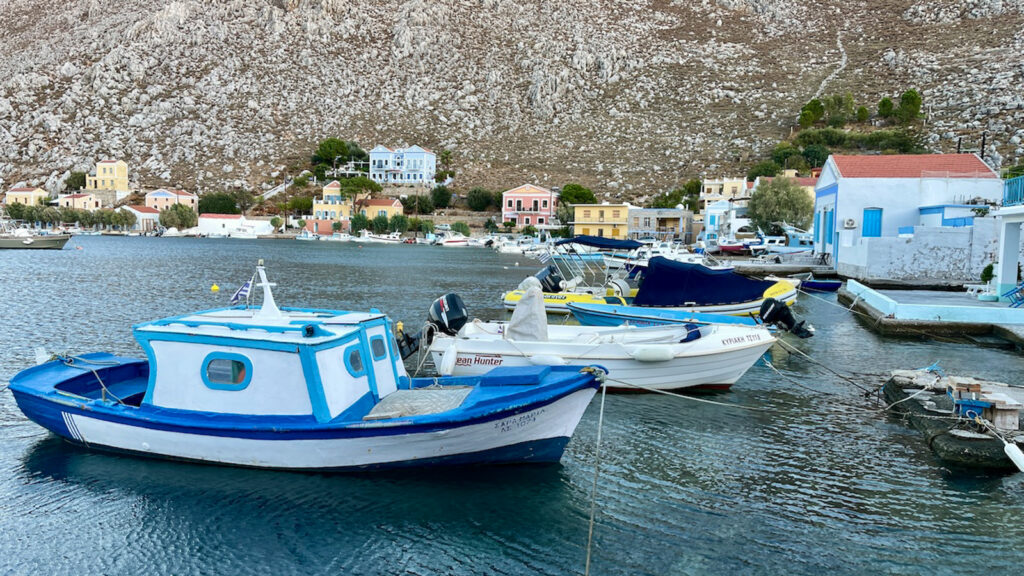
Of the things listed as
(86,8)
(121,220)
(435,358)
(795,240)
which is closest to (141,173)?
(121,220)

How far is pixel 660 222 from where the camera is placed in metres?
89.0

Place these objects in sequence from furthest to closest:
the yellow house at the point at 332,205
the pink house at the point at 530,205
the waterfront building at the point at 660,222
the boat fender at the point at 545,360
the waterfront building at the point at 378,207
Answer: the waterfront building at the point at 378,207, the yellow house at the point at 332,205, the pink house at the point at 530,205, the waterfront building at the point at 660,222, the boat fender at the point at 545,360

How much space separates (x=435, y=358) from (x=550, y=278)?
40.9 ft

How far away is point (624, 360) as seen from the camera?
1475cm

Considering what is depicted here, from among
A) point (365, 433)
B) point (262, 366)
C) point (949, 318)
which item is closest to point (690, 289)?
point (949, 318)

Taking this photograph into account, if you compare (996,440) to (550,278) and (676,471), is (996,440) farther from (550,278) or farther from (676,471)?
(550,278)

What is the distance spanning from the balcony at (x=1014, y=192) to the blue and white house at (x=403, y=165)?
96138 mm

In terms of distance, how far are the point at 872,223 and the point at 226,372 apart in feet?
124

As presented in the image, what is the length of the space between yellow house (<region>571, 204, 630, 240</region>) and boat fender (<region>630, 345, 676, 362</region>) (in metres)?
72.9

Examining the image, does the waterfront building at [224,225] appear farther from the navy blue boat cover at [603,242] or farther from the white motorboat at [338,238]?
the navy blue boat cover at [603,242]

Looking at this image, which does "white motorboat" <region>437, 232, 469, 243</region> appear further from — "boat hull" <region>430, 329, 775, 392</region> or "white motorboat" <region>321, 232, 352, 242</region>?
"boat hull" <region>430, 329, 775, 392</region>

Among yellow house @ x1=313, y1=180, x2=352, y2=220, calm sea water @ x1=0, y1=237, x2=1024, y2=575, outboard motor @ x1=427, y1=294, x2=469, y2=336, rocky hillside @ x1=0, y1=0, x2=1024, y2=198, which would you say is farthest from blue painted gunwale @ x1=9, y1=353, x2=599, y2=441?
yellow house @ x1=313, y1=180, x2=352, y2=220

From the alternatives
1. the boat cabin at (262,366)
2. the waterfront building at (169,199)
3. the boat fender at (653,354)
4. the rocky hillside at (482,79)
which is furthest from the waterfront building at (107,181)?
the boat fender at (653,354)

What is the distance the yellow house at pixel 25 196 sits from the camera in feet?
366
